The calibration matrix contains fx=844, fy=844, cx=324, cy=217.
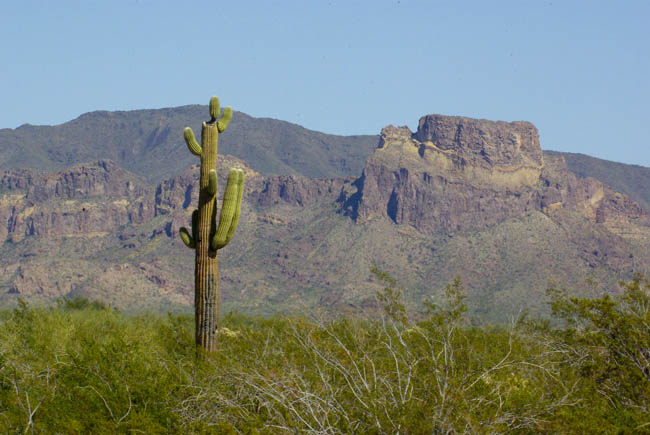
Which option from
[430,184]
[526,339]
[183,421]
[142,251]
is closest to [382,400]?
[183,421]

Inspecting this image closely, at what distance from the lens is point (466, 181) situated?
184125 mm

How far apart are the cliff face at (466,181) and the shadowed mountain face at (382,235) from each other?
0.30 metres

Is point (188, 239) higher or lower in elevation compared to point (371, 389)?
higher

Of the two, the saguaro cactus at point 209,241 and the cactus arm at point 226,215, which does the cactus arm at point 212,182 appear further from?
the cactus arm at point 226,215

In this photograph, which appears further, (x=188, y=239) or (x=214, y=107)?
(x=214, y=107)

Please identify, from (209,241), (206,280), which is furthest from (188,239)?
(206,280)

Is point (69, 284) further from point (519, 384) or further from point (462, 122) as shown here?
point (519, 384)

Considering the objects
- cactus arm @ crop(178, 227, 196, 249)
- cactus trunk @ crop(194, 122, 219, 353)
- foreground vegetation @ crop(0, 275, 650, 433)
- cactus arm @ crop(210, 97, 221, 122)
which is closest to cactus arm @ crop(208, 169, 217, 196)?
cactus trunk @ crop(194, 122, 219, 353)

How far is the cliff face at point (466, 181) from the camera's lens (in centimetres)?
17288

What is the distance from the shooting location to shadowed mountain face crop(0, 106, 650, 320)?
134875 millimetres

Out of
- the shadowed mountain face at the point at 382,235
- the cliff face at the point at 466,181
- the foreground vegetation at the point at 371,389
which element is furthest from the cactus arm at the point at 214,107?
the cliff face at the point at 466,181

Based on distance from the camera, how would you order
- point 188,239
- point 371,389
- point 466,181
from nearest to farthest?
point 371,389 < point 188,239 < point 466,181

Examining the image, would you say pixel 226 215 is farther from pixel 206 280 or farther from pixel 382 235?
pixel 382 235

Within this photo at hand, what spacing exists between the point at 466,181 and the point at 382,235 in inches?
1352
